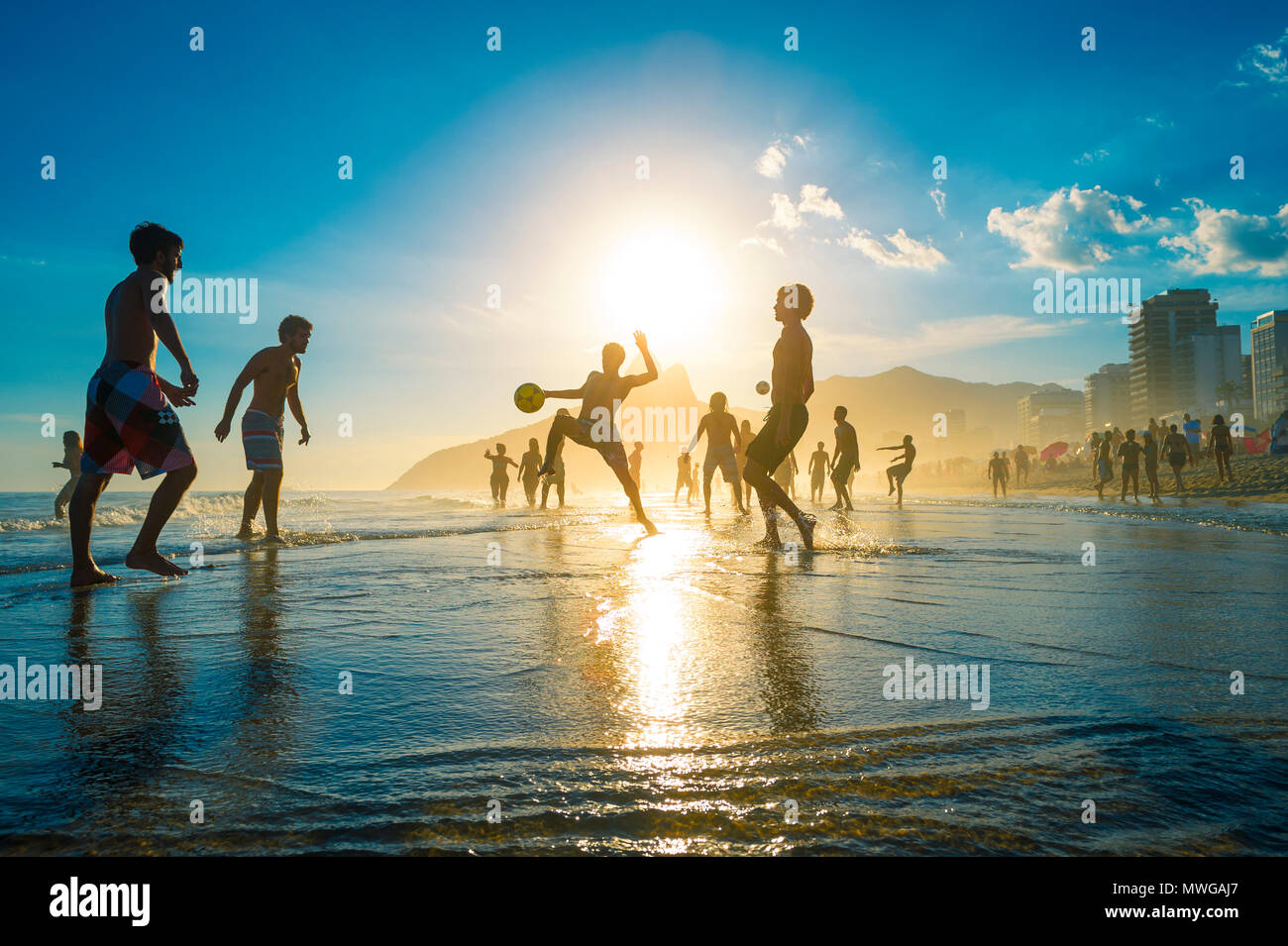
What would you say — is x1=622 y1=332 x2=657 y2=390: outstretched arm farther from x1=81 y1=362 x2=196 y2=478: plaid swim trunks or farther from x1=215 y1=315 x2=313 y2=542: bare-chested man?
x1=81 y1=362 x2=196 y2=478: plaid swim trunks

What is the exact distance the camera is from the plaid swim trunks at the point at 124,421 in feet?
15.2

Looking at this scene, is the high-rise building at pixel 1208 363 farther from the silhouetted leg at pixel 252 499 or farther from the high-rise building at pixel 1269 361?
the silhouetted leg at pixel 252 499

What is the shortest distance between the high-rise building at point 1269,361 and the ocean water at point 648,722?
687 ft

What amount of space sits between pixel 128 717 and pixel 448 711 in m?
0.90

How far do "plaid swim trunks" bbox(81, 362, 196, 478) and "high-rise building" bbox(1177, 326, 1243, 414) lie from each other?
239 meters

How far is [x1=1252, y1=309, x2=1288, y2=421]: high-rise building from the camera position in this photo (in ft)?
531

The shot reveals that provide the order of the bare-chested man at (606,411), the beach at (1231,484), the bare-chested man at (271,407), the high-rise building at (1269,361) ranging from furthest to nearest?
the high-rise building at (1269,361)
the beach at (1231,484)
the bare-chested man at (606,411)
the bare-chested man at (271,407)

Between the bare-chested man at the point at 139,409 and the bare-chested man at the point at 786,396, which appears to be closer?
the bare-chested man at the point at 139,409

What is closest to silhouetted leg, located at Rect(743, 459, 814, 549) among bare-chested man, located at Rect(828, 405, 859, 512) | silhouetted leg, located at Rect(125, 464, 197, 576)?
silhouetted leg, located at Rect(125, 464, 197, 576)

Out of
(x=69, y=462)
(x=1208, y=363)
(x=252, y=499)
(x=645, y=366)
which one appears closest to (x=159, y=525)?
(x=252, y=499)

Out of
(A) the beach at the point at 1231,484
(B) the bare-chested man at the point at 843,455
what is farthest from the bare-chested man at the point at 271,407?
(A) the beach at the point at 1231,484

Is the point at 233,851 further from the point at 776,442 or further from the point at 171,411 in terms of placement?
the point at 776,442

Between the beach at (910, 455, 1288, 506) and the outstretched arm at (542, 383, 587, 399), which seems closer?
the outstretched arm at (542, 383, 587, 399)
